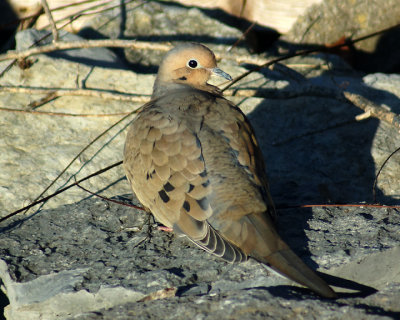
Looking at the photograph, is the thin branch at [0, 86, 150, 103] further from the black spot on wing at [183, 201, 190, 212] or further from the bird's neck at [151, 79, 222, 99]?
the black spot on wing at [183, 201, 190, 212]

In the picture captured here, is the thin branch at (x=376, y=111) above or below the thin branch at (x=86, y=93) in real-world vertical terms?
below

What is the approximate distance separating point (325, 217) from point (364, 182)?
41.6 inches

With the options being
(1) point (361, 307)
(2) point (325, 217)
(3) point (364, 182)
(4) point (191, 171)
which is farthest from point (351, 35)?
(1) point (361, 307)

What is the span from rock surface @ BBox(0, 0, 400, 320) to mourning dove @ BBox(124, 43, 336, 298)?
18 centimetres

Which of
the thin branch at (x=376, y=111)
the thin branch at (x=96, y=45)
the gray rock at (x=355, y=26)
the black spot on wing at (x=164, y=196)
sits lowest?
the black spot on wing at (x=164, y=196)

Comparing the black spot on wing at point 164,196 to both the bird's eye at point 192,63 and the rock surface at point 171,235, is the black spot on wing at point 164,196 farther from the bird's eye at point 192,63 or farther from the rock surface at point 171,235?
the bird's eye at point 192,63

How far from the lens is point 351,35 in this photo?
274 inches

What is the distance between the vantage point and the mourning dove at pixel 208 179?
329 cm

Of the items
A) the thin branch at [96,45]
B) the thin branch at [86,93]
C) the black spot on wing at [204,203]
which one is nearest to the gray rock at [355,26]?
the thin branch at [96,45]

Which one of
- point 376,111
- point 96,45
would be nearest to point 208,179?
point 376,111

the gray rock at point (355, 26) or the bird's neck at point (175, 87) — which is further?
the gray rock at point (355, 26)

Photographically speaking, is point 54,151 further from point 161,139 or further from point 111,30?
point 111,30

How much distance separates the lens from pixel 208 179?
11.7 ft

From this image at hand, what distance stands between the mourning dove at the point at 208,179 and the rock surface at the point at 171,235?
7.2 inches
